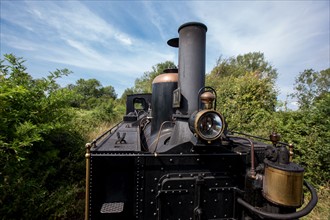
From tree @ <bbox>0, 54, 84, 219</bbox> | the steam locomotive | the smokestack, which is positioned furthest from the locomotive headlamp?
tree @ <bbox>0, 54, 84, 219</bbox>

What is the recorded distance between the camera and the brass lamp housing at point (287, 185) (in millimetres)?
1821

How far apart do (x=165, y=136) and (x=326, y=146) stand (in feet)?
12.9

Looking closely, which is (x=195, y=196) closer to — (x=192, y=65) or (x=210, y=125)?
(x=210, y=125)

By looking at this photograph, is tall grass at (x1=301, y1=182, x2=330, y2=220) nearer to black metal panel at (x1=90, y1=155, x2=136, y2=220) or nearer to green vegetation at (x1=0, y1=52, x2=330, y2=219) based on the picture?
green vegetation at (x1=0, y1=52, x2=330, y2=219)

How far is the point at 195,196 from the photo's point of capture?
7.20ft

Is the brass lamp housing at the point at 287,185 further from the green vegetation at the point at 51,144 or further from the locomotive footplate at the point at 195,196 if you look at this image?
the green vegetation at the point at 51,144

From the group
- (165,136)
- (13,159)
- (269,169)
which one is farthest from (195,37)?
(13,159)

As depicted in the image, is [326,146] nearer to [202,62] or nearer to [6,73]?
[202,62]

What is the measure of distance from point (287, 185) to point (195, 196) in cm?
100

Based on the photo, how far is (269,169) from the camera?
198cm

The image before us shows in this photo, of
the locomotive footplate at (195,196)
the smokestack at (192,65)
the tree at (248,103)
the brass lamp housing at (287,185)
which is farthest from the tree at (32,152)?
the tree at (248,103)

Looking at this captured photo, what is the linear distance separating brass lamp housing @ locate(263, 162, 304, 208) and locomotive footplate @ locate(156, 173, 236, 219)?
22.1 inches

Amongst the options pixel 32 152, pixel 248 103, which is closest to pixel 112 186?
pixel 32 152

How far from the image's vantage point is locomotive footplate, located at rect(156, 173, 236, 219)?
6.97ft
